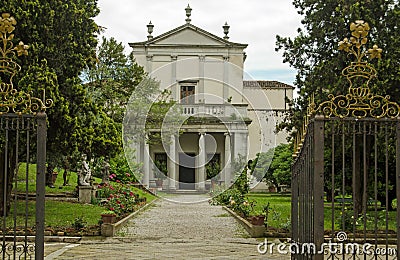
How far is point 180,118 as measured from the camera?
1299 inches

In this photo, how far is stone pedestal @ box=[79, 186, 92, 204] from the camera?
21.1m

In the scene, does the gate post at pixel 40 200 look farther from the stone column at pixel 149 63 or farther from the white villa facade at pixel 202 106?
the stone column at pixel 149 63

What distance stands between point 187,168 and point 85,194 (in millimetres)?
15025

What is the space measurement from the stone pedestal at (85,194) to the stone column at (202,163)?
42.2 feet

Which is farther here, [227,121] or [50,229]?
[227,121]

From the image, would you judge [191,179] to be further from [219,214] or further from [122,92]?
[219,214]

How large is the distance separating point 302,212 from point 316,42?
1195 centimetres

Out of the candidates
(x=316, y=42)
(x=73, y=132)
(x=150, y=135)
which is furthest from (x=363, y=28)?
(x=150, y=135)

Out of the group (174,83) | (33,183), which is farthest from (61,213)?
(174,83)

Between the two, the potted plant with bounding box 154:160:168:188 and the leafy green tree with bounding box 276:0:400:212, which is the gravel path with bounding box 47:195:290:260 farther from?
the potted plant with bounding box 154:160:168:188

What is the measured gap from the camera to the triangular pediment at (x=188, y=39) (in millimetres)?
36750

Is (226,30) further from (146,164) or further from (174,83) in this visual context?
(146,164)

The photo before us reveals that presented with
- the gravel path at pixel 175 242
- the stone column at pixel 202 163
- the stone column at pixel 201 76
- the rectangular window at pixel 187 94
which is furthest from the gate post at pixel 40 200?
the stone column at pixel 201 76

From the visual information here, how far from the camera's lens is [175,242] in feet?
43.0
